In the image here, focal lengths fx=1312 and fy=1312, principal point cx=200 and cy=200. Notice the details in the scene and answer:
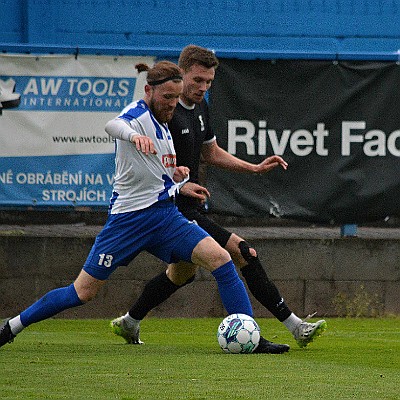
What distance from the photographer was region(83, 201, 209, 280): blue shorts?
809 cm

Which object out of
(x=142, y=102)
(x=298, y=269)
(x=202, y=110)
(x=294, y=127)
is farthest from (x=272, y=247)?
Answer: (x=142, y=102)

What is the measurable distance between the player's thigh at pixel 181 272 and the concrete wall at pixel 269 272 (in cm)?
243

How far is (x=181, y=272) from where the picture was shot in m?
8.94

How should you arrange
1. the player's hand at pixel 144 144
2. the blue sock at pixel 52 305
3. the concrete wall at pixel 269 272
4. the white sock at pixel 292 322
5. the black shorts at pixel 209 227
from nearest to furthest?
1. the player's hand at pixel 144 144
2. the blue sock at pixel 52 305
3. the white sock at pixel 292 322
4. the black shorts at pixel 209 227
5. the concrete wall at pixel 269 272

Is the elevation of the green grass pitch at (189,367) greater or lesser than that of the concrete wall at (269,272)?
lesser

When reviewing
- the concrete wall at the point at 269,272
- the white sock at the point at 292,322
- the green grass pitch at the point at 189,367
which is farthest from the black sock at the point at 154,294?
the concrete wall at the point at 269,272

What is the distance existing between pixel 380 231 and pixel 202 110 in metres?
3.89

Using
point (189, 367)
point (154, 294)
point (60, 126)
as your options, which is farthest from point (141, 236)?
point (60, 126)

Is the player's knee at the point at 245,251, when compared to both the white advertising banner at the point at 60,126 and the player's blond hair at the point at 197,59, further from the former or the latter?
the white advertising banner at the point at 60,126

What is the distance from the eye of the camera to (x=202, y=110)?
8.88 metres

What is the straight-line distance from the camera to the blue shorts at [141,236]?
8.09 m

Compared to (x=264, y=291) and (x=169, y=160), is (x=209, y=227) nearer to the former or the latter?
(x=264, y=291)

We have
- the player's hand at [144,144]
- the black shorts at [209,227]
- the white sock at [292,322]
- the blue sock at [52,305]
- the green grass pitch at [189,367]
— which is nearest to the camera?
the green grass pitch at [189,367]

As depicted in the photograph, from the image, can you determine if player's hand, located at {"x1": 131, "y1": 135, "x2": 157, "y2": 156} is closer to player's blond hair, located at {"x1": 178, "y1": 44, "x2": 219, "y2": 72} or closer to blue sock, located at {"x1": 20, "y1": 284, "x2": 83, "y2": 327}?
player's blond hair, located at {"x1": 178, "y1": 44, "x2": 219, "y2": 72}
